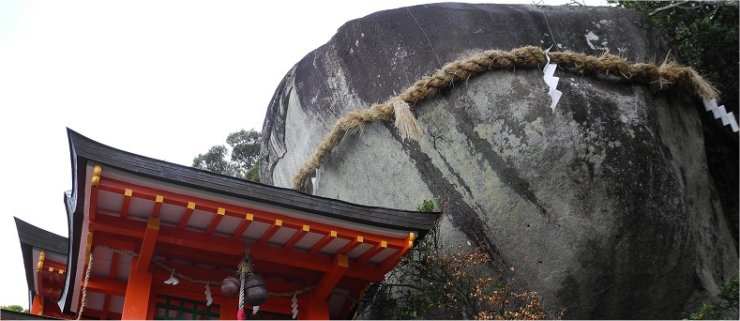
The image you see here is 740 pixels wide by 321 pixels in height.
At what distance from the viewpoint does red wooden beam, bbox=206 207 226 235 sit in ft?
21.0

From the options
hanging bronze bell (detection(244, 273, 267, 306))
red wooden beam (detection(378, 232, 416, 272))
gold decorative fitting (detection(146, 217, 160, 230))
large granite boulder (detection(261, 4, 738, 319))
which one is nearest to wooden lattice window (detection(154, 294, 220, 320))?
hanging bronze bell (detection(244, 273, 267, 306))

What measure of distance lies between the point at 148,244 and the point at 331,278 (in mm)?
1886

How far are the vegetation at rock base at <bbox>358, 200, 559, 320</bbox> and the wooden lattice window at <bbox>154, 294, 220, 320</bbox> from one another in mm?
1812

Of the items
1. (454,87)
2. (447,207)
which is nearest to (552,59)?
(454,87)

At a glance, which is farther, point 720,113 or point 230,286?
point 720,113

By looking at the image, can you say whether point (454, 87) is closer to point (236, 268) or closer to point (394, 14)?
point (394, 14)

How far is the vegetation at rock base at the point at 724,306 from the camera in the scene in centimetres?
802

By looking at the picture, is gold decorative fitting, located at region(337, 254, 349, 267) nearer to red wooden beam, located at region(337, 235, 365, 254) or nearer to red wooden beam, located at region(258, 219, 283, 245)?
red wooden beam, located at region(337, 235, 365, 254)

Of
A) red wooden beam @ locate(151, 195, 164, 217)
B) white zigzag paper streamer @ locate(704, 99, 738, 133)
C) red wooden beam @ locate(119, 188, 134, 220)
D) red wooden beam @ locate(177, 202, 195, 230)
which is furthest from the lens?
white zigzag paper streamer @ locate(704, 99, 738, 133)

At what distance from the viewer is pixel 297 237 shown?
22.7 feet

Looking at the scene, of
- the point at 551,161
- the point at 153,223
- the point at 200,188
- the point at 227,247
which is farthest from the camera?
the point at 551,161

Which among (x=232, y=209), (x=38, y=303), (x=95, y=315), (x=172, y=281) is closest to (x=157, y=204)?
(x=232, y=209)

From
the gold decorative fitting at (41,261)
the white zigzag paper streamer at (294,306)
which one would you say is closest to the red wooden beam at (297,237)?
the white zigzag paper streamer at (294,306)

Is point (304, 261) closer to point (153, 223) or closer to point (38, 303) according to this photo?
point (153, 223)
